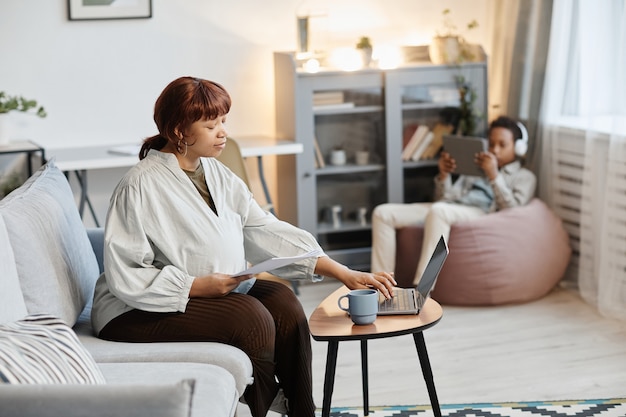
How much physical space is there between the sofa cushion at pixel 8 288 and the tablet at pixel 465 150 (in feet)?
8.41

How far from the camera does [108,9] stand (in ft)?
14.7

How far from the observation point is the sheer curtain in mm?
3904

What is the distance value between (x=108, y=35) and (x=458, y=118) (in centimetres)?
178

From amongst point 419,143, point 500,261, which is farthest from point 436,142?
point 500,261

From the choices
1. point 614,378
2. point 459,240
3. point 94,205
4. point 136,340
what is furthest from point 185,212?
point 94,205

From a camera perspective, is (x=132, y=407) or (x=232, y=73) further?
(x=232, y=73)

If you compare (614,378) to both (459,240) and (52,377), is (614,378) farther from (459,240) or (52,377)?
(52,377)

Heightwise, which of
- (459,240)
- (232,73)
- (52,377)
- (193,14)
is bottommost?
(459,240)

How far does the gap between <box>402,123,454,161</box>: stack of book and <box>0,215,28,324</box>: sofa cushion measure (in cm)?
281

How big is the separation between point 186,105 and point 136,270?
0.46 m

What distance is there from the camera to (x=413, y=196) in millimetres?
4816

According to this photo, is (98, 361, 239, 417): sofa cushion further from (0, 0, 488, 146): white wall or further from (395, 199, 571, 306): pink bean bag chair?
(0, 0, 488, 146): white wall

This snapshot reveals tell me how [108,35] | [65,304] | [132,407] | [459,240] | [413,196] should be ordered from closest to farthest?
1. [132,407]
2. [65,304]
3. [459,240]
4. [108,35]
5. [413,196]

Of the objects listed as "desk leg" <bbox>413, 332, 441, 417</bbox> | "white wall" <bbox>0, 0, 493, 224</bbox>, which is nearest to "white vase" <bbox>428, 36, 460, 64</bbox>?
"white wall" <bbox>0, 0, 493, 224</bbox>
